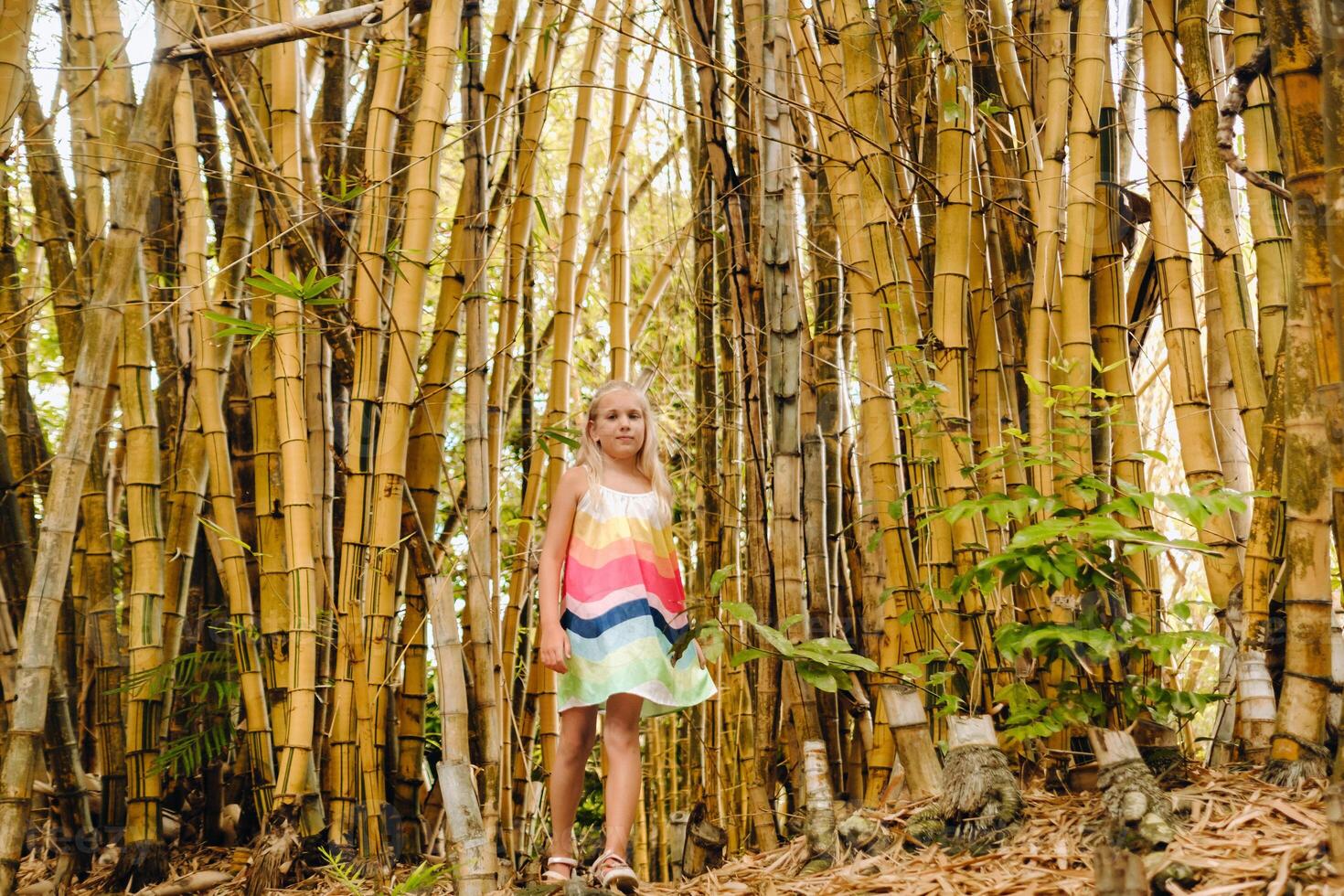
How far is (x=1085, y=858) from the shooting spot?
1.47 meters

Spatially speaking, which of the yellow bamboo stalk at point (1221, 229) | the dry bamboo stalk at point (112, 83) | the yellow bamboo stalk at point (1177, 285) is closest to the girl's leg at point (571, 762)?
the yellow bamboo stalk at point (1177, 285)

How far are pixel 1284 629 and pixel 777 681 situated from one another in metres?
0.87

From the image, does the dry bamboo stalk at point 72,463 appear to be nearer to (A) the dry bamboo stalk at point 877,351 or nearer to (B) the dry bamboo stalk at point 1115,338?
(A) the dry bamboo stalk at point 877,351

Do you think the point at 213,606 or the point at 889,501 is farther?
the point at 213,606

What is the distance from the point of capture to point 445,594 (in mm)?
1854

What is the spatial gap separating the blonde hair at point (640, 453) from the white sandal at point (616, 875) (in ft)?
2.03

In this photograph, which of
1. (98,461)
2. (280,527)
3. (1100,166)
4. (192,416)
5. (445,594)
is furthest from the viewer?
(98,461)

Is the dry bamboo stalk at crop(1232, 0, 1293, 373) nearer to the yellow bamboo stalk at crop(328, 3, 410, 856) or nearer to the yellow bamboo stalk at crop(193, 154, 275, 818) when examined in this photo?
the yellow bamboo stalk at crop(328, 3, 410, 856)

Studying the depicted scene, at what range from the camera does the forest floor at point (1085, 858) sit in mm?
1297

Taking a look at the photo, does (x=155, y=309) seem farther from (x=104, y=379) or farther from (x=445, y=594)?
(x=445, y=594)

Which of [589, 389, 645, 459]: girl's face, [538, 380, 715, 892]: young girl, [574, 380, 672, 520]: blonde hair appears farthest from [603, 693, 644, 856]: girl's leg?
[589, 389, 645, 459]: girl's face

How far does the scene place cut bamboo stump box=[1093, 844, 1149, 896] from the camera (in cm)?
124

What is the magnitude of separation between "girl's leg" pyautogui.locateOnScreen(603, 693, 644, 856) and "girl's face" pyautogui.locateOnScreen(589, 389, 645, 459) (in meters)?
0.47

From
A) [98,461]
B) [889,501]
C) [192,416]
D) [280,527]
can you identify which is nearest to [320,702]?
[280,527]
